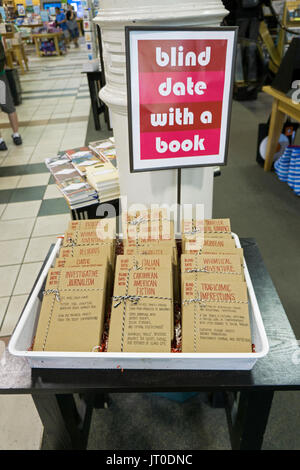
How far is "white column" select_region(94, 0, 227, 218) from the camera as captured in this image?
1099mm

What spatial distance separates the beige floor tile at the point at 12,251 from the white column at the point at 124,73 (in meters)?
1.48

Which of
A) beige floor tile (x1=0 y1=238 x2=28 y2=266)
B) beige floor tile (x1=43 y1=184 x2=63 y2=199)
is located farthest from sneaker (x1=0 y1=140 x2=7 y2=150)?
beige floor tile (x1=0 y1=238 x2=28 y2=266)

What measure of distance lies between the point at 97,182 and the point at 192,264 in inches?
43.4

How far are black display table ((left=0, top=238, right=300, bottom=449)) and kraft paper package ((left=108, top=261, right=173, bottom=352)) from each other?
0.09 meters

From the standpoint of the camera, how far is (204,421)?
1532 mm

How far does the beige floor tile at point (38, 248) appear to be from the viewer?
104 inches

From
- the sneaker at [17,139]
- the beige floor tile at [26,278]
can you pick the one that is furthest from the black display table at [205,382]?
the sneaker at [17,139]

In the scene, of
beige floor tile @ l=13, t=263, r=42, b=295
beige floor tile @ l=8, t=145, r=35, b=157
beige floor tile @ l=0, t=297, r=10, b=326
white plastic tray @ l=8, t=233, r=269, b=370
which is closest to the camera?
white plastic tray @ l=8, t=233, r=269, b=370

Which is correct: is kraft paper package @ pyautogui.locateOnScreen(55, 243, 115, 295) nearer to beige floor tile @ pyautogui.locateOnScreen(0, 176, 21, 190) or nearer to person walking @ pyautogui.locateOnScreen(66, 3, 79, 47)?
beige floor tile @ pyautogui.locateOnScreen(0, 176, 21, 190)

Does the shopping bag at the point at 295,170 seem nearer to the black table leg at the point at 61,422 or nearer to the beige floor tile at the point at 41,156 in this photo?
the black table leg at the point at 61,422

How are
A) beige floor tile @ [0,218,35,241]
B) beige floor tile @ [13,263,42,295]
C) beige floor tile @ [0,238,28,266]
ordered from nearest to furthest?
1. beige floor tile @ [13,263,42,295]
2. beige floor tile @ [0,238,28,266]
3. beige floor tile @ [0,218,35,241]

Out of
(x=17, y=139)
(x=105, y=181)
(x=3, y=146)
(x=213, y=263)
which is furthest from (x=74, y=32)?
(x=213, y=263)

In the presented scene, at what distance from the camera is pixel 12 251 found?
108 inches
